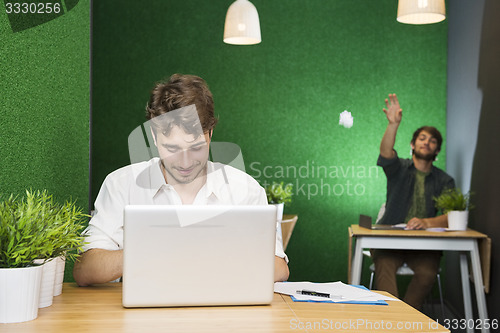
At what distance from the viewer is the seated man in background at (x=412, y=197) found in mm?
3611

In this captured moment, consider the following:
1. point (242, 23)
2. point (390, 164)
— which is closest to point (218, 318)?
point (242, 23)

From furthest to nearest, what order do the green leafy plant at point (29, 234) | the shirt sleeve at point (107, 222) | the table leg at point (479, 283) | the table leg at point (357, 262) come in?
the table leg at point (357, 262) < the table leg at point (479, 283) < the shirt sleeve at point (107, 222) < the green leafy plant at point (29, 234)

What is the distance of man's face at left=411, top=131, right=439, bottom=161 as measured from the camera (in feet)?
12.7

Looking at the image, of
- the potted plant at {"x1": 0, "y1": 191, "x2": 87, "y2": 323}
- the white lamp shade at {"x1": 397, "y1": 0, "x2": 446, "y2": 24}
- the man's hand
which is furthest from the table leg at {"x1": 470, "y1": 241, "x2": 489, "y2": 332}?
the potted plant at {"x1": 0, "y1": 191, "x2": 87, "y2": 323}

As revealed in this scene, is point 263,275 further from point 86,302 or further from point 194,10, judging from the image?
point 194,10

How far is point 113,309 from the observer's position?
133 centimetres

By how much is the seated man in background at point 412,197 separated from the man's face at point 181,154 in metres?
2.03

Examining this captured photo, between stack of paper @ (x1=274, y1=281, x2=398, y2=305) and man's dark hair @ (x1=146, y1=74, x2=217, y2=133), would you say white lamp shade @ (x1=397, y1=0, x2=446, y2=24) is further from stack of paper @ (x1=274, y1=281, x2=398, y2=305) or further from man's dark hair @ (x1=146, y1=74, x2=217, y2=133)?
stack of paper @ (x1=274, y1=281, x2=398, y2=305)

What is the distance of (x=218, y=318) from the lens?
125cm

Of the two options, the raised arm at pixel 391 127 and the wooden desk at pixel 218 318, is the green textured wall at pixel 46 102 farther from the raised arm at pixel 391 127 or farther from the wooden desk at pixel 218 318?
the raised arm at pixel 391 127

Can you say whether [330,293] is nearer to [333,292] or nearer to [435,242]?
[333,292]

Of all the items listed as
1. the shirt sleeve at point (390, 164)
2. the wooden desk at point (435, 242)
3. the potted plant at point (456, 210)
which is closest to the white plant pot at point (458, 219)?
the potted plant at point (456, 210)

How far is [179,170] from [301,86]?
318cm

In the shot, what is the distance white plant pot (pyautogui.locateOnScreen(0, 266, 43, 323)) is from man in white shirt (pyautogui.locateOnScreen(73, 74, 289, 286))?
0.61 metres
